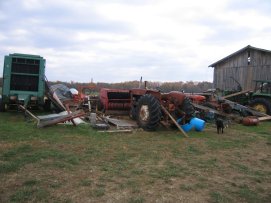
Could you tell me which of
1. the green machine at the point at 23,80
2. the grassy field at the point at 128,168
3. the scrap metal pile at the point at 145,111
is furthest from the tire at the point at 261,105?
the green machine at the point at 23,80

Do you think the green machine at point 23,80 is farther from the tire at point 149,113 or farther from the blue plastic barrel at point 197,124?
the blue plastic barrel at point 197,124

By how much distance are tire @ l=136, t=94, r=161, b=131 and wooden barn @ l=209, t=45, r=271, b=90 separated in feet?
41.1

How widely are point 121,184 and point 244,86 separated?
21.0 meters

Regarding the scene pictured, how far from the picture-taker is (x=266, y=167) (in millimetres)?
6309

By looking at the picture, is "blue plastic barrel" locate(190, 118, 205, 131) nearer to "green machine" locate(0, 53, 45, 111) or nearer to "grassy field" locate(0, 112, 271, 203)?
"grassy field" locate(0, 112, 271, 203)

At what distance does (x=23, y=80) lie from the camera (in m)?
13.9

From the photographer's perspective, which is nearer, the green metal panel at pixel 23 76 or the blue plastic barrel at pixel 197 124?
the blue plastic barrel at pixel 197 124

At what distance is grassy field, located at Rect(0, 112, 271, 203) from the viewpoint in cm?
442

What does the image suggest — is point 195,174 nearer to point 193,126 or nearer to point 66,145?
point 66,145

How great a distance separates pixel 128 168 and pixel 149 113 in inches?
174

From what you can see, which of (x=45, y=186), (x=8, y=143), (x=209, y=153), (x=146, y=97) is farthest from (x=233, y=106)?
(x=45, y=186)

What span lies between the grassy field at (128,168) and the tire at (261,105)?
7811 millimetres

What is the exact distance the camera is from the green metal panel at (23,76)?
44.1ft

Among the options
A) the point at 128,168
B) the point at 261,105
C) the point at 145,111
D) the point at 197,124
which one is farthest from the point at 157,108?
the point at 261,105
